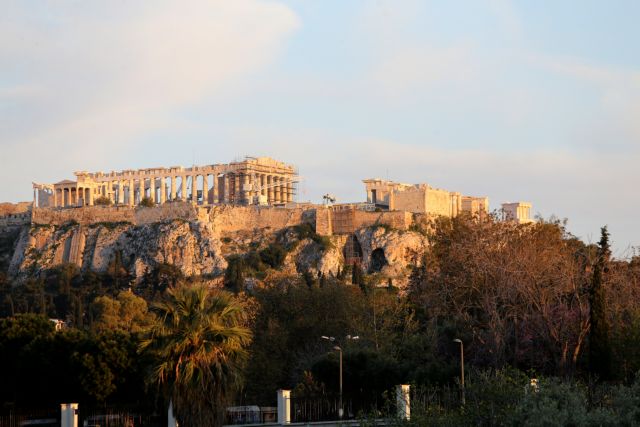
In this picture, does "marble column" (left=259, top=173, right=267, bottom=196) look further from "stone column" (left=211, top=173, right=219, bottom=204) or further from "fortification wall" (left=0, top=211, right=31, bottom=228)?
"fortification wall" (left=0, top=211, right=31, bottom=228)

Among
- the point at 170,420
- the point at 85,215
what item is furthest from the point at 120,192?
the point at 170,420

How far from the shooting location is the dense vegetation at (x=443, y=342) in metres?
28.0

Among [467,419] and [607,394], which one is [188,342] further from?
[607,394]

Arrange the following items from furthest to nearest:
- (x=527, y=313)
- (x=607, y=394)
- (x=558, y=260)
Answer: (x=558, y=260) < (x=527, y=313) < (x=607, y=394)

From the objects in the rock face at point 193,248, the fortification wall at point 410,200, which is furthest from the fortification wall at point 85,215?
the fortification wall at point 410,200

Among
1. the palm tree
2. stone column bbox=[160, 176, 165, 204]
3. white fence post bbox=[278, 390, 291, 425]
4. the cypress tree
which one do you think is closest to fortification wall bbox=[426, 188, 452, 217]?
stone column bbox=[160, 176, 165, 204]

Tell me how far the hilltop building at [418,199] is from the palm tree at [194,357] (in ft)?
206

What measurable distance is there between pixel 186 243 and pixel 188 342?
6305 cm

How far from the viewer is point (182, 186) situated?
112688 millimetres

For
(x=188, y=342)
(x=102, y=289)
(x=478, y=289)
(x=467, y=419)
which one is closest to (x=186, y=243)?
(x=102, y=289)

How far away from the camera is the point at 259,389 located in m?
50.0

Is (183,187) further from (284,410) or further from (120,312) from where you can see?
(284,410)

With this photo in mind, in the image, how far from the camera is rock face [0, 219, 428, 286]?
90000 millimetres

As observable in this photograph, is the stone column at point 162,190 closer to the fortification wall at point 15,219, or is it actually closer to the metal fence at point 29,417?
the fortification wall at point 15,219
